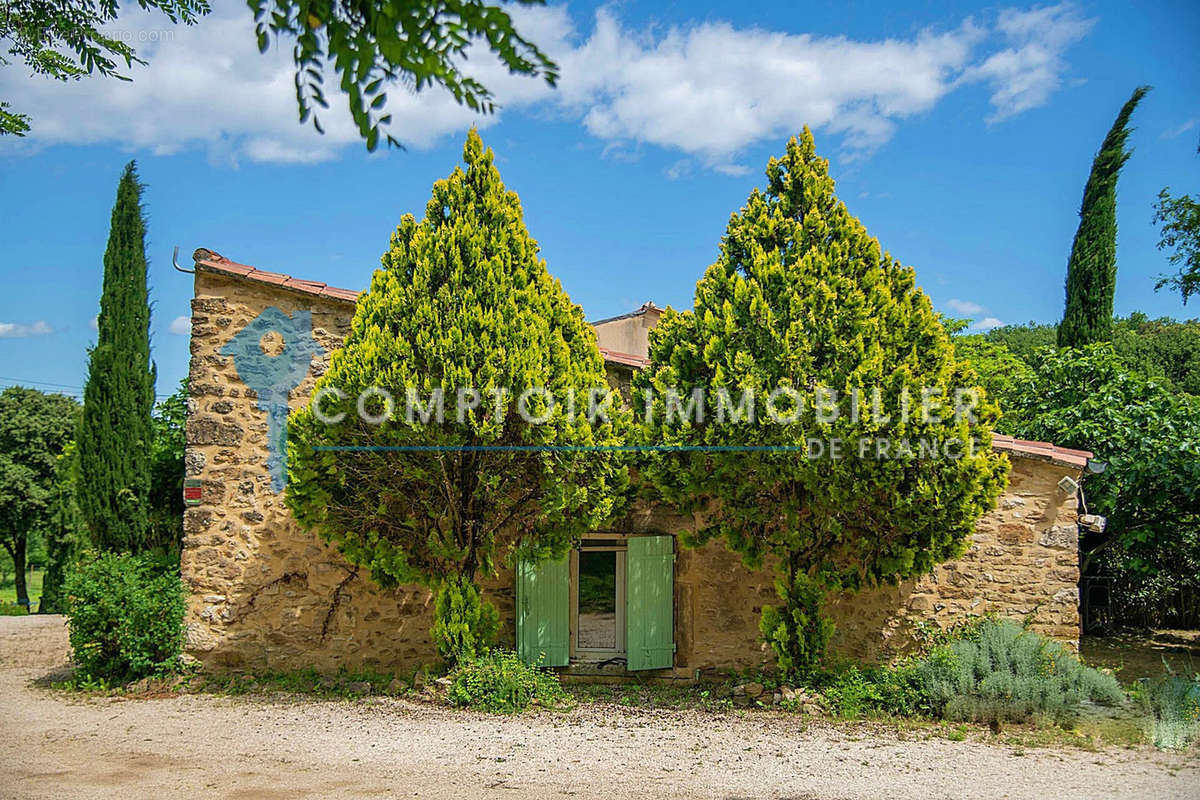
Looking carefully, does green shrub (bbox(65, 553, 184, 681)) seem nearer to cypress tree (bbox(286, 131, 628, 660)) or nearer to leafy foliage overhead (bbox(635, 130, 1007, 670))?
cypress tree (bbox(286, 131, 628, 660))

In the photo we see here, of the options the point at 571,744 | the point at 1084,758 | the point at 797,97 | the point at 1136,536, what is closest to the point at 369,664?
the point at 571,744

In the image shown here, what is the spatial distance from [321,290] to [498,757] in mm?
5120

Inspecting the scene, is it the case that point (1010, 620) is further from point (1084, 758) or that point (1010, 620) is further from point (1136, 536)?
point (1136, 536)

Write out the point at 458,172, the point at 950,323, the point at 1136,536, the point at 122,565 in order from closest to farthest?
the point at 458,172 → the point at 122,565 → the point at 1136,536 → the point at 950,323

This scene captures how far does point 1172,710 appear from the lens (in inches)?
281

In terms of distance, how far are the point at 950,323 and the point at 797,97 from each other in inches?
649

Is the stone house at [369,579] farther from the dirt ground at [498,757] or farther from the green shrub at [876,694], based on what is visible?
the dirt ground at [498,757]

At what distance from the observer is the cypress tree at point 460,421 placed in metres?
7.51

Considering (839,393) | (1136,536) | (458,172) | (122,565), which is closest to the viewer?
(839,393)

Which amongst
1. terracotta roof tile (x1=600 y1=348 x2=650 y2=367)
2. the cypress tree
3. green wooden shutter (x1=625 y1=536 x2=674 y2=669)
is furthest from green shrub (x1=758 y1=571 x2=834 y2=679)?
terracotta roof tile (x1=600 y1=348 x2=650 y2=367)

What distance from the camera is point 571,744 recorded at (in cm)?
660

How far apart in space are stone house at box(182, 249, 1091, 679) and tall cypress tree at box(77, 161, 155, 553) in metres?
2.08

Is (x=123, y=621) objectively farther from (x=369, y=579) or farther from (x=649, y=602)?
(x=649, y=602)

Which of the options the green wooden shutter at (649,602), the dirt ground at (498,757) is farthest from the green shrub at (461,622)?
the green wooden shutter at (649,602)
